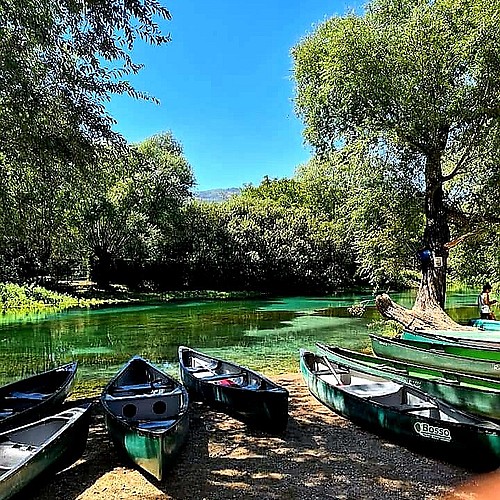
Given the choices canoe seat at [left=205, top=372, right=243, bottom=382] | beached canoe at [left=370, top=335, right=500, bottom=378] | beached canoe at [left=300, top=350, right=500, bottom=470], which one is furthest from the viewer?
beached canoe at [left=370, top=335, right=500, bottom=378]

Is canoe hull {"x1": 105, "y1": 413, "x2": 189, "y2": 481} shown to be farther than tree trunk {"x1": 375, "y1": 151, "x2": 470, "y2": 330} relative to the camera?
No

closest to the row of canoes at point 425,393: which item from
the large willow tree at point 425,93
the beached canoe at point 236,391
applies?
the beached canoe at point 236,391

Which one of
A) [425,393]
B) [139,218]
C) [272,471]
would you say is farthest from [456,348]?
[139,218]

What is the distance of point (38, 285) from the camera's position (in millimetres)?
29906

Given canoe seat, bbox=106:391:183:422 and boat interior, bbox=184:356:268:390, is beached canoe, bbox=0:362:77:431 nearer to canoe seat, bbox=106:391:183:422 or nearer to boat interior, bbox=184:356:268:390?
canoe seat, bbox=106:391:183:422

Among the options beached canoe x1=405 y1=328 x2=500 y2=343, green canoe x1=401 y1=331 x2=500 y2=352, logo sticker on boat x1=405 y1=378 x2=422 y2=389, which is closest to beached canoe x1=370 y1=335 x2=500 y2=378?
green canoe x1=401 y1=331 x2=500 y2=352

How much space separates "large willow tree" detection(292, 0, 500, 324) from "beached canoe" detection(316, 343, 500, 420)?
6.73 metres

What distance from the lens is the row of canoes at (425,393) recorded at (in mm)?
5746

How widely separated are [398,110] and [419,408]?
9.18 metres

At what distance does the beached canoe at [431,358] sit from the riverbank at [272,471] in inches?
120

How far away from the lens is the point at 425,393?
22.5ft

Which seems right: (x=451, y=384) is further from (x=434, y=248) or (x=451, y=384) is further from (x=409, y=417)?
(x=434, y=248)

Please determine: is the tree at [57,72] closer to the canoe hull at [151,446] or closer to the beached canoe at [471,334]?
the canoe hull at [151,446]

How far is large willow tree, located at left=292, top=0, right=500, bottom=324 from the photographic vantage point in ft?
42.3
